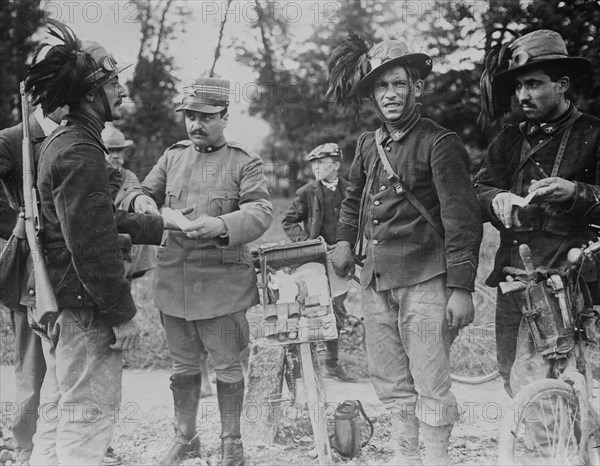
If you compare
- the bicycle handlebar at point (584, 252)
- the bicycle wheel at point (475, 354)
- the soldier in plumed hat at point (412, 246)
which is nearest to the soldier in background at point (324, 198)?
the bicycle wheel at point (475, 354)

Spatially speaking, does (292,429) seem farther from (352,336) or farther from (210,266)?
(352,336)

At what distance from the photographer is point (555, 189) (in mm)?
2949

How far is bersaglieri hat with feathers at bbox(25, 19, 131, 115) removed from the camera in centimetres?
308

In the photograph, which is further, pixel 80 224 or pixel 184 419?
pixel 184 419

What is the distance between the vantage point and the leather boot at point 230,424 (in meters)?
3.59

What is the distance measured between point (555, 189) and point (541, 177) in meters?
0.31

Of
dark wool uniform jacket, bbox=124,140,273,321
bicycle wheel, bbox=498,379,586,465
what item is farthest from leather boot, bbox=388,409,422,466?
dark wool uniform jacket, bbox=124,140,273,321

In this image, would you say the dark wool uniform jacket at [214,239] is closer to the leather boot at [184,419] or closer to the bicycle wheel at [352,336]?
the leather boot at [184,419]

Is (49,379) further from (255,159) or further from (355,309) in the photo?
(355,309)

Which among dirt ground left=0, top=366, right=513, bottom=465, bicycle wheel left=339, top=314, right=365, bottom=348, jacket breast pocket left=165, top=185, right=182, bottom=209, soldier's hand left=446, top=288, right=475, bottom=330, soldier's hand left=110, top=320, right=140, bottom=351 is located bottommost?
dirt ground left=0, top=366, right=513, bottom=465

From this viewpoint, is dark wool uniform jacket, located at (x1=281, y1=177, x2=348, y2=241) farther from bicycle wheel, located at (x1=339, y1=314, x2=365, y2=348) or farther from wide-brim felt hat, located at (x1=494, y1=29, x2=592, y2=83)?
wide-brim felt hat, located at (x1=494, y1=29, x2=592, y2=83)

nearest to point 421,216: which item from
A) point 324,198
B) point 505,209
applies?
point 505,209

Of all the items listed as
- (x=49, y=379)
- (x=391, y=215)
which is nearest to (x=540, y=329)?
(x=391, y=215)

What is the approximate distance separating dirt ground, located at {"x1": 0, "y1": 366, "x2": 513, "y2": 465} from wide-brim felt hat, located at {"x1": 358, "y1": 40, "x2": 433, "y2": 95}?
6.60 ft
